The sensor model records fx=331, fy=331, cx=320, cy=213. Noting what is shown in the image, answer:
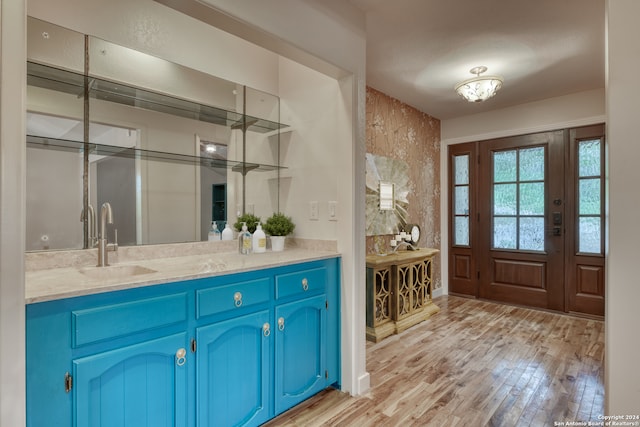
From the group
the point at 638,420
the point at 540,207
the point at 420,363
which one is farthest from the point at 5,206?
the point at 540,207

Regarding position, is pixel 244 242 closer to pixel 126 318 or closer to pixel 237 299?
pixel 237 299

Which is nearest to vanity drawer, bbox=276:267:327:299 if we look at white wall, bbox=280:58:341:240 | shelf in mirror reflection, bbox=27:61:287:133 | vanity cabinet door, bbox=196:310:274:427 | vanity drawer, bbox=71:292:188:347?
vanity cabinet door, bbox=196:310:274:427

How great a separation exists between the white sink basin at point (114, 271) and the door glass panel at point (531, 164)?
415 cm

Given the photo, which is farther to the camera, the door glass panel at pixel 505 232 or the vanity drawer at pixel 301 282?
the door glass panel at pixel 505 232

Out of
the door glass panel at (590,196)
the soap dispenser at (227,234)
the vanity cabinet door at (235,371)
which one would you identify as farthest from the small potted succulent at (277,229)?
the door glass panel at (590,196)

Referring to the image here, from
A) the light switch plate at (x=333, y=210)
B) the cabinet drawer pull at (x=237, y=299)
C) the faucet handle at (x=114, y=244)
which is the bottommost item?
the cabinet drawer pull at (x=237, y=299)

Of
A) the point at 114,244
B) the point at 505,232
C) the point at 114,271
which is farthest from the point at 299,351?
the point at 505,232

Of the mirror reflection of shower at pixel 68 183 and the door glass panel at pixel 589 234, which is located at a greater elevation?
the mirror reflection of shower at pixel 68 183

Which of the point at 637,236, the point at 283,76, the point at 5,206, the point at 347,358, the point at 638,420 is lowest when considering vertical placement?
the point at 347,358

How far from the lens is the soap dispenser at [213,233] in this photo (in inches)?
88.5

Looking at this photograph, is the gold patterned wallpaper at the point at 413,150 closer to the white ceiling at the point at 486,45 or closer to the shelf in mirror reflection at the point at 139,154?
the white ceiling at the point at 486,45

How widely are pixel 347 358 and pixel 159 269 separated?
127 cm

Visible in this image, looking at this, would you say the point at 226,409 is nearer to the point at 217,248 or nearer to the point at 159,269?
the point at 159,269

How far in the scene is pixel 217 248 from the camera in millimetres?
2234
